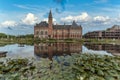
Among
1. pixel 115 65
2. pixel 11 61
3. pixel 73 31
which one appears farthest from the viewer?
pixel 73 31

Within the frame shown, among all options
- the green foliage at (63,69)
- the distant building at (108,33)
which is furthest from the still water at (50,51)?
the distant building at (108,33)

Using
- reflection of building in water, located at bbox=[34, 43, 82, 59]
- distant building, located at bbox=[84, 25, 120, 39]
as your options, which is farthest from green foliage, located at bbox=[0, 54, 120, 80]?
distant building, located at bbox=[84, 25, 120, 39]

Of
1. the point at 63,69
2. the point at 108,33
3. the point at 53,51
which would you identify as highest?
the point at 108,33

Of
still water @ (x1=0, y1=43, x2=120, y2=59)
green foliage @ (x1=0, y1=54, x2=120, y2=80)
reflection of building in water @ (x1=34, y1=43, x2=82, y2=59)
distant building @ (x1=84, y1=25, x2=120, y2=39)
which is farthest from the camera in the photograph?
distant building @ (x1=84, y1=25, x2=120, y2=39)

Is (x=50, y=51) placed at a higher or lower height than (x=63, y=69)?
lower

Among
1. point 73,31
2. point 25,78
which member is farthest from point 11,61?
point 73,31

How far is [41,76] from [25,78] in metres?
0.15

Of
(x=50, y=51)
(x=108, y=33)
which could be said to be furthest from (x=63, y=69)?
(x=108, y=33)

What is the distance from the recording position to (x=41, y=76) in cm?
182

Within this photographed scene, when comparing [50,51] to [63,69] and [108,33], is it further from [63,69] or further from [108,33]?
[108,33]

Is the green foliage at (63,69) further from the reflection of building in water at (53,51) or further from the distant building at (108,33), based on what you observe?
the distant building at (108,33)

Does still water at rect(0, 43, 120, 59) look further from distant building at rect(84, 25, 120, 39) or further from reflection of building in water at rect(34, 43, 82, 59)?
distant building at rect(84, 25, 120, 39)

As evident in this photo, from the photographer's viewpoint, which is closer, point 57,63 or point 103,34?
point 57,63

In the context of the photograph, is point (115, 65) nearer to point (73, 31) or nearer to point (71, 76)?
point (71, 76)
